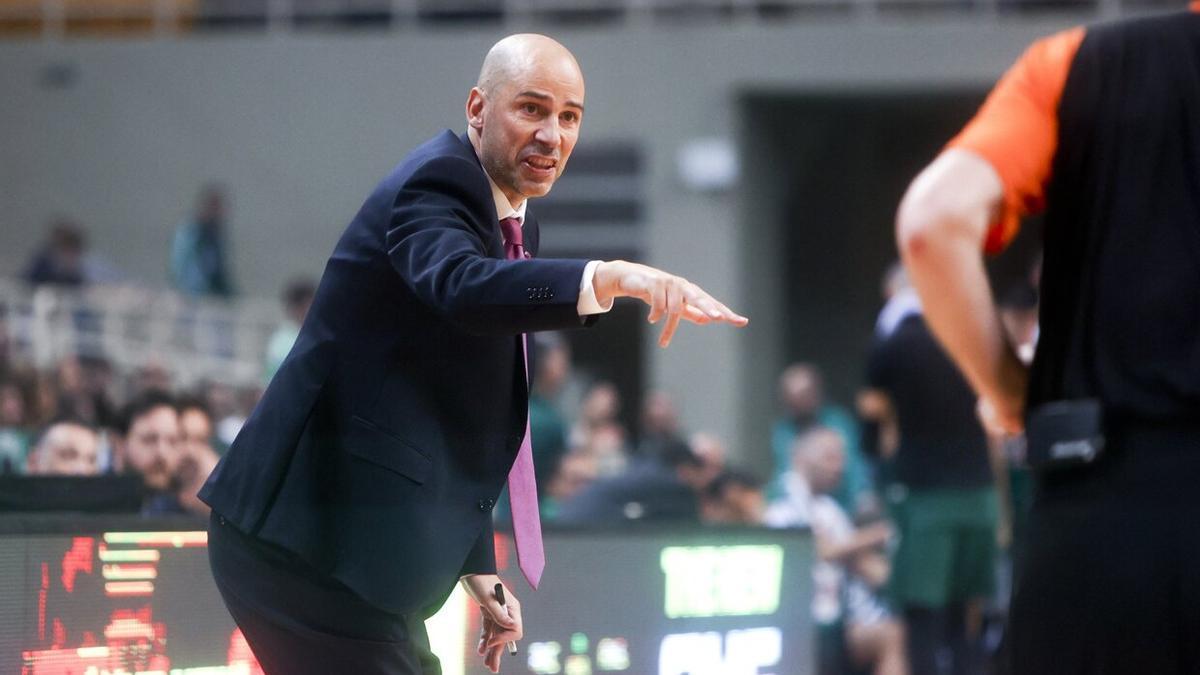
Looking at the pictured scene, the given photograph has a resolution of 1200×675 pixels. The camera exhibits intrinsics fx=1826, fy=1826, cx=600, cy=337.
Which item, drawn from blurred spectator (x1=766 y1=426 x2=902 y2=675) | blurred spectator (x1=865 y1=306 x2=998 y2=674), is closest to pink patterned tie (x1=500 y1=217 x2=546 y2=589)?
blurred spectator (x1=766 y1=426 x2=902 y2=675)

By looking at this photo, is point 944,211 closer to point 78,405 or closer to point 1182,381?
point 1182,381

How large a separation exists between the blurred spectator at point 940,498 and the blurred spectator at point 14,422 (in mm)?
3642

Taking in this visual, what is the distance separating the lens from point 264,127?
15.3 meters

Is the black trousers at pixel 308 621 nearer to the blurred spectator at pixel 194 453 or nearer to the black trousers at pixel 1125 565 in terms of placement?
the black trousers at pixel 1125 565

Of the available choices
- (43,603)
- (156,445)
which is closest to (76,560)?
(43,603)

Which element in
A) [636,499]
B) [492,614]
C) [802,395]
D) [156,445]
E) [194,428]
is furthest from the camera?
[802,395]

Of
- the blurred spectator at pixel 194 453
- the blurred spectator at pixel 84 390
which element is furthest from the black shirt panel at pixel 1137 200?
the blurred spectator at pixel 84 390

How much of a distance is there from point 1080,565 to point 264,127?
44.7 ft

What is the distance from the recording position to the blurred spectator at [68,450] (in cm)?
625

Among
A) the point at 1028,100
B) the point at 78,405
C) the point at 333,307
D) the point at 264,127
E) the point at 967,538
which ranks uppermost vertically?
the point at 264,127

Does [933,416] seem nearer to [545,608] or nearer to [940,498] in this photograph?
[940,498]

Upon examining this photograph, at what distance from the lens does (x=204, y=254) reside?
13.9 metres

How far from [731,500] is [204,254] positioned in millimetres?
6845

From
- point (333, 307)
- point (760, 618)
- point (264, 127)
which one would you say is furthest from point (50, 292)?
point (333, 307)
